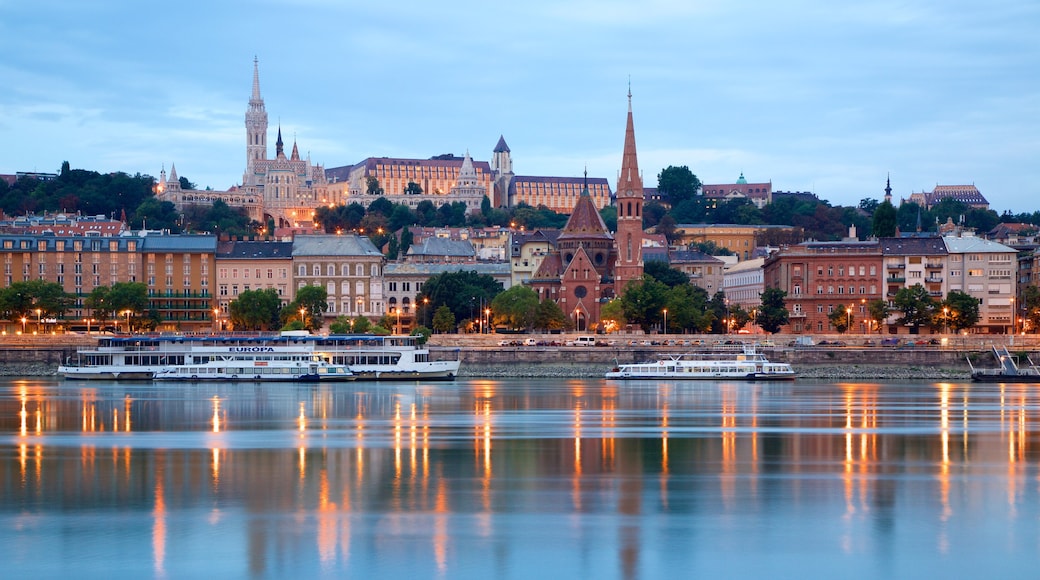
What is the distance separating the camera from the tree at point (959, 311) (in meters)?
95.3

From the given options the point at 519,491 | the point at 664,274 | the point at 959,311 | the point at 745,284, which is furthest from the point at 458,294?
the point at 519,491

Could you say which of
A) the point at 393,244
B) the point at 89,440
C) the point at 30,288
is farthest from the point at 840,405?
the point at 393,244

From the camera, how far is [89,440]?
140 feet

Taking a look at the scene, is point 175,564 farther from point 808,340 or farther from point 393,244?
point 393,244

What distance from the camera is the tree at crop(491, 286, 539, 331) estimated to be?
353 feet

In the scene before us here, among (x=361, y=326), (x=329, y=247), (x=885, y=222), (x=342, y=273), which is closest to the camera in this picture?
(x=361, y=326)

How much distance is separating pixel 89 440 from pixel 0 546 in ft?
57.0

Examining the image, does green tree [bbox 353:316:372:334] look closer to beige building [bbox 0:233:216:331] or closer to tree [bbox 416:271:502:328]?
tree [bbox 416:271:502:328]

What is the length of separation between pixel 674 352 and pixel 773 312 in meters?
14.2

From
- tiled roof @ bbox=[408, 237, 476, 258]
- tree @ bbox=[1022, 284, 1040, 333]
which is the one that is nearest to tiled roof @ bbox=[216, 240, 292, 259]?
tiled roof @ bbox=[408, 237, 476, 258]

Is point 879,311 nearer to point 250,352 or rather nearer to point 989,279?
point 989,279

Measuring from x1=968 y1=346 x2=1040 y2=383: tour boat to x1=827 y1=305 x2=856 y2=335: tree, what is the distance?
16.4m

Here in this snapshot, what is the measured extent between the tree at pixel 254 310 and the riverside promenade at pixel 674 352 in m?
13.9

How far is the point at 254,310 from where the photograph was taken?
4085 inches
